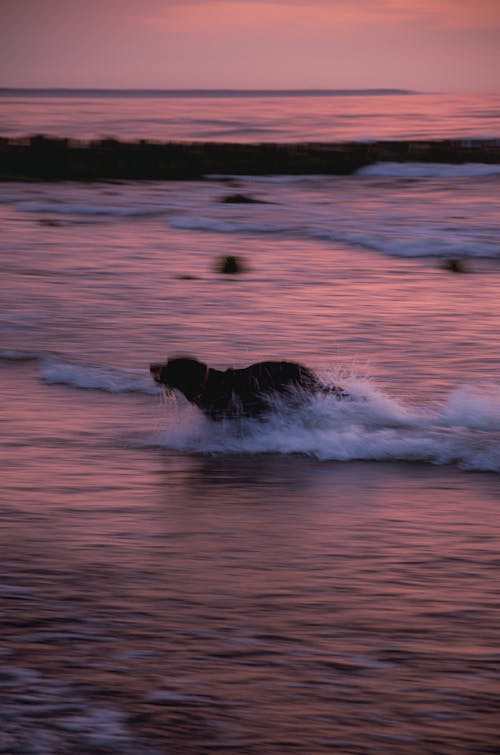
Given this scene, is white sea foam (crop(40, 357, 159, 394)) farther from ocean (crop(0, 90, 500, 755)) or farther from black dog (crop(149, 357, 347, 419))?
black dog (crop(149, 357, 347, 419))

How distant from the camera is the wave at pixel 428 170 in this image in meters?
36.3

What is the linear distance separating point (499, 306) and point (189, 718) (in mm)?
9710

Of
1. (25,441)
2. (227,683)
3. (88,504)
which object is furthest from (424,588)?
(25,441)

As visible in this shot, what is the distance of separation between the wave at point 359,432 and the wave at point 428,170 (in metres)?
28.7

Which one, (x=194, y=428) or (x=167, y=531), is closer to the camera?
(x=167, y=531)

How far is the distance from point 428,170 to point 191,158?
7.72 m

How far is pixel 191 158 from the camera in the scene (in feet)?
134

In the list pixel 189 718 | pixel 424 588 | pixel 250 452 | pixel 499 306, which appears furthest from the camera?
pixel 499 306

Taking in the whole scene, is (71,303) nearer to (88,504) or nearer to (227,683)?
(88,504)

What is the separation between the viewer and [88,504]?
6234 mm

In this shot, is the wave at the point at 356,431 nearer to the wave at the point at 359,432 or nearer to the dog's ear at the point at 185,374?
the wave at the point at 359,432

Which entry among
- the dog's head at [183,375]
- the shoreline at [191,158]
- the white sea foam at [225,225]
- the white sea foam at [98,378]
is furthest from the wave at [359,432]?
the shoreline at [191,158]

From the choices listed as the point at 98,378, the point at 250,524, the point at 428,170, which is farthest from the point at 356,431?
the point at 428,170

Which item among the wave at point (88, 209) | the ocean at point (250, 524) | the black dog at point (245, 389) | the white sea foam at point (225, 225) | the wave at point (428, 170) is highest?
the wave at point (428, 170)
